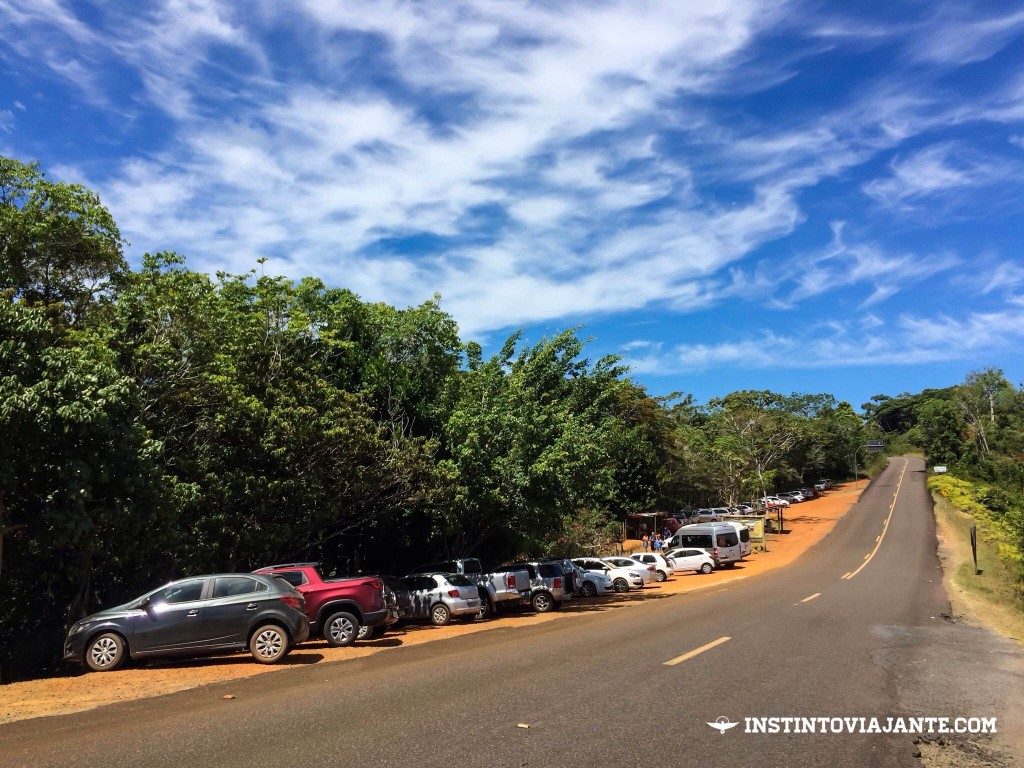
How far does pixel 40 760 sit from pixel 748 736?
637cm

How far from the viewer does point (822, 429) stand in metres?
89.7

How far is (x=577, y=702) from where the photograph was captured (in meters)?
7.80

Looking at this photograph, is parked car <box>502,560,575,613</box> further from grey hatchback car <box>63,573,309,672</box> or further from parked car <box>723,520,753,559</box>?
parked car <box>723,520,753,559</box>

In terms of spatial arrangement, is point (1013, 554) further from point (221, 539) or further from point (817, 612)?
point (221, 539)

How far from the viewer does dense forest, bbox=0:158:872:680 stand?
36.4 ft

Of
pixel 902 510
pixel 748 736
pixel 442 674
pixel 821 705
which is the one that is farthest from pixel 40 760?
pixel 902 510

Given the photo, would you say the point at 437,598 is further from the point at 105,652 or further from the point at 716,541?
the point at 716,541

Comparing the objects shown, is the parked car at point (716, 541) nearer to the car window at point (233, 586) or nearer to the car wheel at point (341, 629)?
the car wheel at point (341, 629)

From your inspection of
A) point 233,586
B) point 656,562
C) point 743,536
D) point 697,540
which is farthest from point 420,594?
point 743,536

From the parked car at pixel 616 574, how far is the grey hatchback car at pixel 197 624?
19.3 meters

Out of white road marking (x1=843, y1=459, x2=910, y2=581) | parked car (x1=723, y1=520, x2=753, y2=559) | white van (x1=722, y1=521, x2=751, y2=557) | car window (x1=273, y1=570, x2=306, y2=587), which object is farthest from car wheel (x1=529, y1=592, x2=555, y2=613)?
white van (x1=722, y1=521, x2=751, y2=557)

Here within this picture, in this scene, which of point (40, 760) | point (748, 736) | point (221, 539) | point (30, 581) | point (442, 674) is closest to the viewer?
point (40, 760)

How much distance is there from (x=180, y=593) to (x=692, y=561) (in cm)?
3060

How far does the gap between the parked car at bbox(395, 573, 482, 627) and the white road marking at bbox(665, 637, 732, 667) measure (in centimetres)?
798
